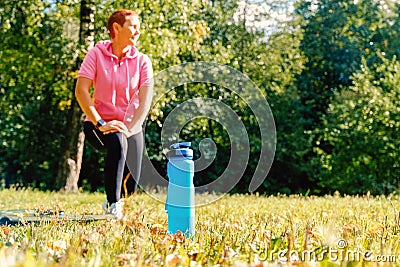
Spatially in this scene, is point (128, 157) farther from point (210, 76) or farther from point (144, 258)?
point (210, 76)

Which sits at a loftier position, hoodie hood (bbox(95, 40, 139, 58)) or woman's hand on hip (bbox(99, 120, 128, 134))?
hoodie hood (bbox(95, 40, 139, 58))

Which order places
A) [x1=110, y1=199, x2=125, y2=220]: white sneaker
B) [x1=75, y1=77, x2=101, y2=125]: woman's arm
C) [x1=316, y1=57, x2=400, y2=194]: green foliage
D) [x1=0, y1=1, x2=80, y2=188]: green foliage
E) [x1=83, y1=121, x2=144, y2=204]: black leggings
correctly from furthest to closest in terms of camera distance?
[x1=316, y1=57, x2=400, y2=194]: green foliage
[x1=0, y1=1, x2=80, y2=188]: green foliage
[x1=75, y1=77, x2=101, y2=125]: woman's arm
[x1=83, y1=121, x2=144, y2=204]: black leggings
[x1=110, y1=199, x2=125, y2=220]: white sneaker

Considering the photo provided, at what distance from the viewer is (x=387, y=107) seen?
1138 centimetres

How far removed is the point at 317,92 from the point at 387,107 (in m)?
6.08

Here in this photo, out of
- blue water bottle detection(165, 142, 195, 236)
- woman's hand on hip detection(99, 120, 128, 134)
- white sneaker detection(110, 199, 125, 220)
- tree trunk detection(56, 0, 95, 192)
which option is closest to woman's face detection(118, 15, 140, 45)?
woman's hand on hip detection(99, 120, 128, 134)

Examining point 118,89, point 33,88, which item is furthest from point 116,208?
point 33,88

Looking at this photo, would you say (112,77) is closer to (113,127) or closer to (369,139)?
(113,127)

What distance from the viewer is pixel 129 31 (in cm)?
432

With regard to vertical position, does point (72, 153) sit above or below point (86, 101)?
below

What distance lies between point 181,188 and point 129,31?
1.80 metres

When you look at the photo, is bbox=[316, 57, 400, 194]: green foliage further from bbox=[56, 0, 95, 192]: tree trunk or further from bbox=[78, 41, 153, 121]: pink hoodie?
bbox=[78, 41, 153, 121]: pink hoodie

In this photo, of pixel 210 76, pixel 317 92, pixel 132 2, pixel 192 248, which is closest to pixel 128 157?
pixel 192 248

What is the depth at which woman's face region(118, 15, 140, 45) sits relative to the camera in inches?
169

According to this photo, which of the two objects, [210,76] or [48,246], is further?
[210,76]
